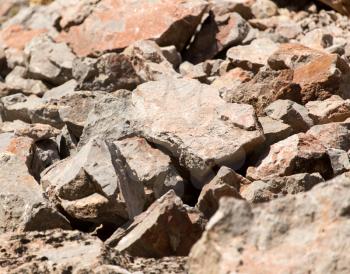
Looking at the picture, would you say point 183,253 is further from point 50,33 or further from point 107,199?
point 50,33

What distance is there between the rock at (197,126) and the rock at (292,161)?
0.49 ft

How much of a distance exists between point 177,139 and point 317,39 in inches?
132

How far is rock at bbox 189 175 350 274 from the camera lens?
3471 mm

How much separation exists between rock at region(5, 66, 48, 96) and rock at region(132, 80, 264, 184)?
7.68 ft

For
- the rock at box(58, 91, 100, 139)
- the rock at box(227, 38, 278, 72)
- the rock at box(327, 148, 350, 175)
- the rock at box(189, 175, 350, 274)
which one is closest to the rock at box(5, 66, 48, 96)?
the rock at box(58, 91, 100, 139)

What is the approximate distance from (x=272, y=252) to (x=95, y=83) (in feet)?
14.7

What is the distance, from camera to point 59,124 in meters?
7.25

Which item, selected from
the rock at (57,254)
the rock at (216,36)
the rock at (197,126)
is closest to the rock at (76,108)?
the rock at (197,126)

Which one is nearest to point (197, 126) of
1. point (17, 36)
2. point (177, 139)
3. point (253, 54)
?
point (177, 139)

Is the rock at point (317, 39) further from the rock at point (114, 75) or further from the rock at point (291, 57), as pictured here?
the rock at point (114, 75)

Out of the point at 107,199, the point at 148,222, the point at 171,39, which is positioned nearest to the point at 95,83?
the point at 171,39

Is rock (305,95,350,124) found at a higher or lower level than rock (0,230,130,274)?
lower

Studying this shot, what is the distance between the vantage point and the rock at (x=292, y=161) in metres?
5.65

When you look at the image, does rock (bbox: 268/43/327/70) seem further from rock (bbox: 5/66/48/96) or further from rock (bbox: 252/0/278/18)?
rock (bbox: 5/66/48/96)
